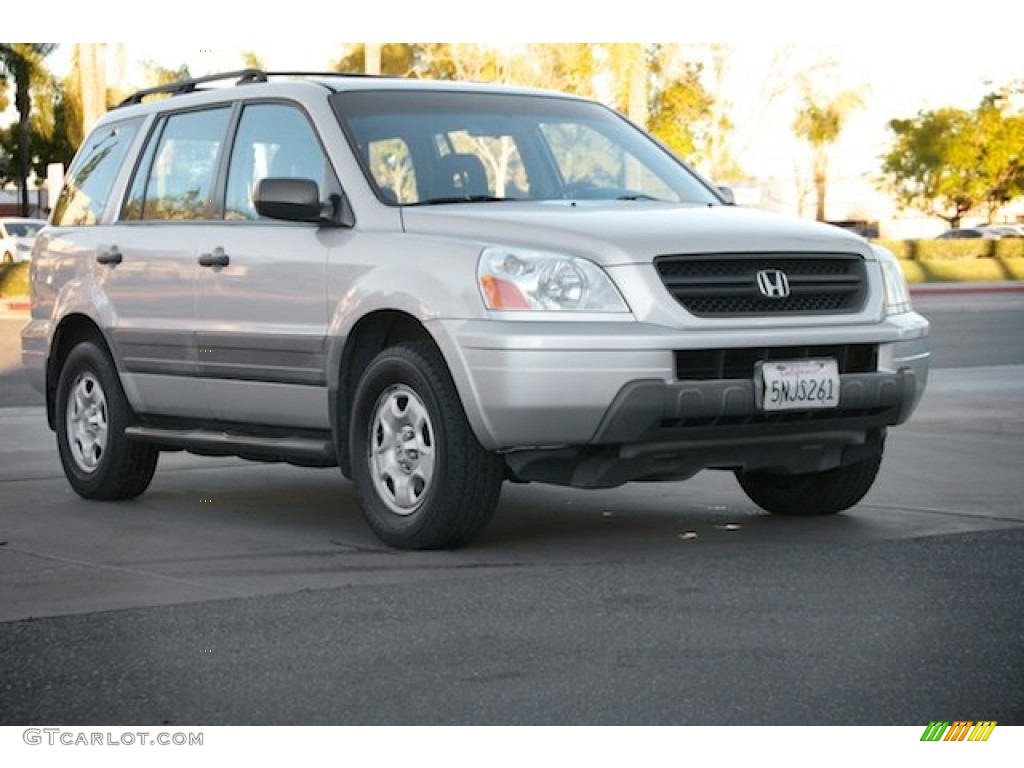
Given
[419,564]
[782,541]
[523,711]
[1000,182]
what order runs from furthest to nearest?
[1000,182]
[782,541]
[419,564]
[523,711]

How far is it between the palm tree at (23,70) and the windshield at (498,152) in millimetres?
75250

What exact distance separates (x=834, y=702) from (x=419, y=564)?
9.02 ft

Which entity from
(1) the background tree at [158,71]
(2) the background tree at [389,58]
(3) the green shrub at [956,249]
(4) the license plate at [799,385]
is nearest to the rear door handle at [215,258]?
(4) the license plate at [799,385]

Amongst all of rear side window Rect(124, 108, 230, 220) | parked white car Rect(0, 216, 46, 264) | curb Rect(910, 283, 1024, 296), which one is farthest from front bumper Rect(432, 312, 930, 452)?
parked white car Rect(0, 216, 46, 264)

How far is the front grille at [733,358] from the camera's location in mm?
7766

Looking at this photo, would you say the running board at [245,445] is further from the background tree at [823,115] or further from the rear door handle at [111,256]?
the background tree at [823,115]

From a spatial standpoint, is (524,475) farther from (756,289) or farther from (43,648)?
(43,648)

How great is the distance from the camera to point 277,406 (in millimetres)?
8844

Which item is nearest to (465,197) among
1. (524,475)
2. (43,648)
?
(524,475)

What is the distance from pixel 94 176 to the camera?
10602 millimetres

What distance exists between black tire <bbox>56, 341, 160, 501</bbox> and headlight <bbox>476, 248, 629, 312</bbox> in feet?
9.14

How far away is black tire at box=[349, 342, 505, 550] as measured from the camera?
790 cm

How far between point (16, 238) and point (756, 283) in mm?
46555

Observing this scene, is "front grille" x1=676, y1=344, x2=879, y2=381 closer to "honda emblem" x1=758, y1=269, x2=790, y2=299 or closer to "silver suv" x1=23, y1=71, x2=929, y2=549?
"silver suv" x1=23, y1=71, x2=929, y2=549
